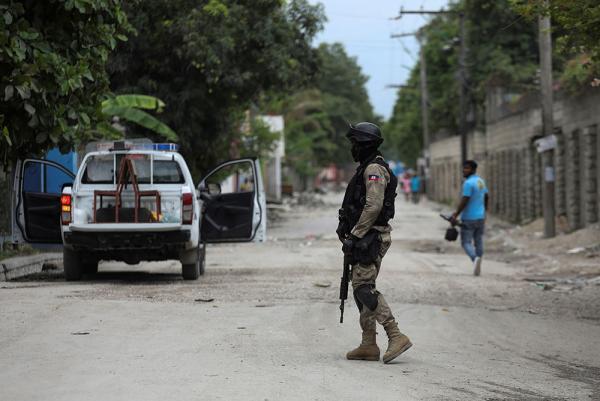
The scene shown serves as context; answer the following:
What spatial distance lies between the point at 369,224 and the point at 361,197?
0.25 metres

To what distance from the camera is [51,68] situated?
11438 mm

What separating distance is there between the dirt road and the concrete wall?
28.9 ft

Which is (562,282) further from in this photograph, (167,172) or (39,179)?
(39,179)

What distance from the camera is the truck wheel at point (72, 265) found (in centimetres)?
1462

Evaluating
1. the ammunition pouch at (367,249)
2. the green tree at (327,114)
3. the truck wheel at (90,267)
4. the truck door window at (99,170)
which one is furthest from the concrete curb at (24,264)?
the green tree at (327,114)

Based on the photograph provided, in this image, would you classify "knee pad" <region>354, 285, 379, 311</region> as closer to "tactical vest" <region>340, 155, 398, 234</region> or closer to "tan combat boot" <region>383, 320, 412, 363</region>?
"tan combat boot" <region>383, 320, 412, 363</region>

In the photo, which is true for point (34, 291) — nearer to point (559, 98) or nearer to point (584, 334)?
point (584, 334)

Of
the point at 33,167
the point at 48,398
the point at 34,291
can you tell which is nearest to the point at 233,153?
the point at 33,167

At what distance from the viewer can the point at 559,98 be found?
1137 inches

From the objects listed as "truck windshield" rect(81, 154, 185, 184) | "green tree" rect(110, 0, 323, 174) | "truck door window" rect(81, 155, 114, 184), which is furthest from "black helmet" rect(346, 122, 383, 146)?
"green tree" rect(110, 0, 323, 174)

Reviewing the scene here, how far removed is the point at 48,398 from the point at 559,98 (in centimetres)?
2420

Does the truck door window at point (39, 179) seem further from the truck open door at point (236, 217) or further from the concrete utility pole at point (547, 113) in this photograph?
the concrete utility pole at point (547, 113)

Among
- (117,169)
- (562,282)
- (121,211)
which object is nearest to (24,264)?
(117,169)

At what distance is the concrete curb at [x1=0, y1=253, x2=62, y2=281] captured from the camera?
601 inches
